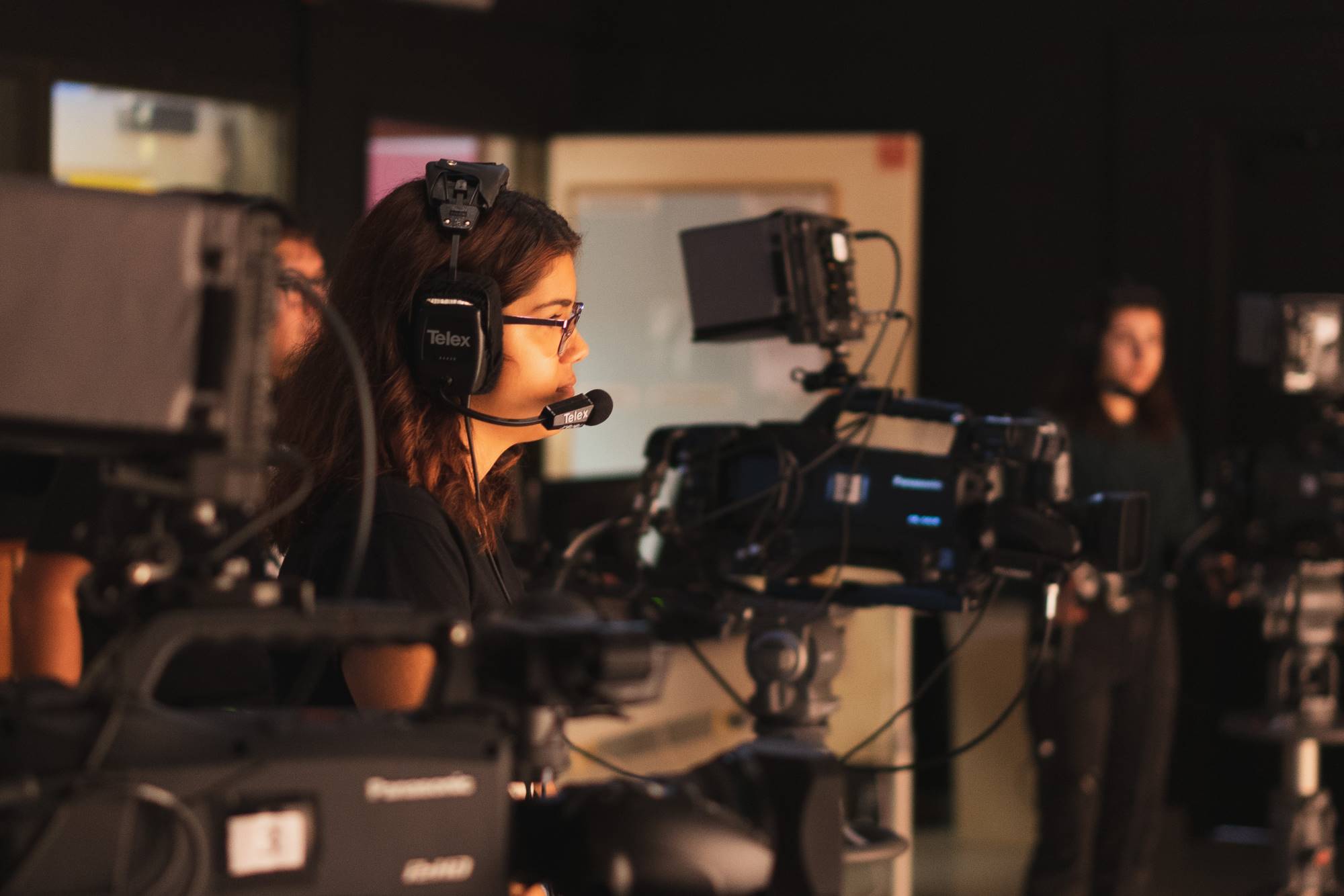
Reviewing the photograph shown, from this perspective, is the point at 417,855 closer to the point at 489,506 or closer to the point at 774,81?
the point at 489,506

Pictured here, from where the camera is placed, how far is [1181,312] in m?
5.10

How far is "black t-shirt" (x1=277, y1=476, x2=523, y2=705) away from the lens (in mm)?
1491

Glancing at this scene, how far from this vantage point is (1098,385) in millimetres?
4051

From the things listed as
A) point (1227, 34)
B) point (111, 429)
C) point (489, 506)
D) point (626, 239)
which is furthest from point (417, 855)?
point (1227, 34)

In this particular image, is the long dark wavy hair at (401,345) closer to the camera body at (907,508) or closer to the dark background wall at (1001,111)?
the camera body at (907,508)

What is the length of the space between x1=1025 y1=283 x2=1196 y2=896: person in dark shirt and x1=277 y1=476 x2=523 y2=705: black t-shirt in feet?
7.60

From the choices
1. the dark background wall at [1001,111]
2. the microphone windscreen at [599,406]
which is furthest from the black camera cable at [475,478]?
the dark background wall at [1001,111]

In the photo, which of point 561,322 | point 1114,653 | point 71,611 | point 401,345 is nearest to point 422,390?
point 401,345

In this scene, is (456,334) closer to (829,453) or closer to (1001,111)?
(829,453)

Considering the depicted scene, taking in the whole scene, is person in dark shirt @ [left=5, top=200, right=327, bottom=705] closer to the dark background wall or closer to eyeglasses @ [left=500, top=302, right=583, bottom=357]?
eyeglasses @ [left=500, top=302, right=583, bottom=357]

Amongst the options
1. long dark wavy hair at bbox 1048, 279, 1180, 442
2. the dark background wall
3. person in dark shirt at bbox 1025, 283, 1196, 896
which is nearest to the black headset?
person in dark shirt at bbox 1025, 283, 1196, 896

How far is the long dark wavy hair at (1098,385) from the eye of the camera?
4.04 meters

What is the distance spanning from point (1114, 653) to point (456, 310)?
2579mm

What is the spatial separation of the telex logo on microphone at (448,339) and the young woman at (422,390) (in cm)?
9
